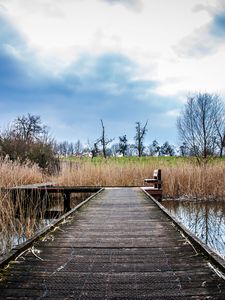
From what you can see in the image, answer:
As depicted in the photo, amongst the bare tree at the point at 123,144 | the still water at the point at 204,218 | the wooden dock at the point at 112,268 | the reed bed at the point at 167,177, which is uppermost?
the bare tree at the point at 123,144

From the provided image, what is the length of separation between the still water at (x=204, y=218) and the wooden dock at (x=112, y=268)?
1.83 metres

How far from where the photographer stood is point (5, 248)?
464 centimetres

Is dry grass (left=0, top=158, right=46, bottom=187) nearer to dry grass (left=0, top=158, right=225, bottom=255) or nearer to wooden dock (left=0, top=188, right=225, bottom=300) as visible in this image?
dry grass (left=0, top=158, right=225, bottom=255)

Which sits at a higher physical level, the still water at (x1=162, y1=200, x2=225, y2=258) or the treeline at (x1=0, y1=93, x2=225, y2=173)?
the treeline at (x1=0, y1=93, x2=225, y2=173)

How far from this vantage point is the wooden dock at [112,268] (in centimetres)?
192

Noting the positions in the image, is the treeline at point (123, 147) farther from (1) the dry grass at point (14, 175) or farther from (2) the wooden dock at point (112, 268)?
(2) the wooden dock at point (112, 268)

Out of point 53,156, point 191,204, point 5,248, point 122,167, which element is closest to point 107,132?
point 53,156

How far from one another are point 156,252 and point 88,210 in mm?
2876

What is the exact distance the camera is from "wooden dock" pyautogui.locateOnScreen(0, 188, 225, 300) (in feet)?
6.31

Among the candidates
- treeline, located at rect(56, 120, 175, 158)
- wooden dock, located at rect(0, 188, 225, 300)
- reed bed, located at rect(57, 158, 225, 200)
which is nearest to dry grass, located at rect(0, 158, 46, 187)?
reed bed, located at rect(57, 158, 225, 200)

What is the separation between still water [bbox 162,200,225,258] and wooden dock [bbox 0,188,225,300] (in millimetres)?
1833

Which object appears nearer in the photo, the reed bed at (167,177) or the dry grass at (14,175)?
the dry grass at (14,175)

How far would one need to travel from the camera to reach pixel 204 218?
Result: 26.2 ft

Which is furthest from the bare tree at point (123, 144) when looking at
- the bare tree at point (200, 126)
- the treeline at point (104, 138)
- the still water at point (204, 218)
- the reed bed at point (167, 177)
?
the still water at point (204, 218)
